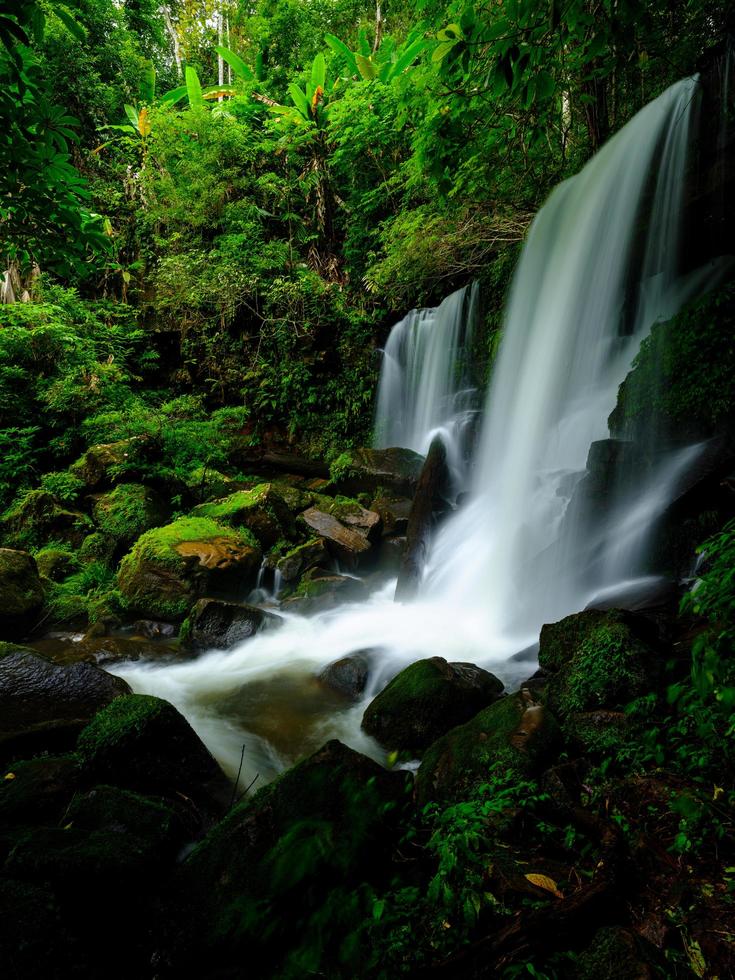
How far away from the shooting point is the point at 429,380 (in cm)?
1242

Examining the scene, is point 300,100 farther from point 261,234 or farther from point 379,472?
point 379,472

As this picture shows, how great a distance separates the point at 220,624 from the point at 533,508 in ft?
15.8

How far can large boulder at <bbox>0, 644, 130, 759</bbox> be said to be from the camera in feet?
12.3

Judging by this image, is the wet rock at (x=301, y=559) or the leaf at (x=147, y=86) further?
the leaf at (x=147, y=86)

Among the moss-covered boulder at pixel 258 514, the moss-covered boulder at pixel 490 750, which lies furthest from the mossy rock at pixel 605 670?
the moss-covered boulder at pixel 258 514

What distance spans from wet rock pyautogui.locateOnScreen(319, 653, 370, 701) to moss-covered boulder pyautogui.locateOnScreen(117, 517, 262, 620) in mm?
2798

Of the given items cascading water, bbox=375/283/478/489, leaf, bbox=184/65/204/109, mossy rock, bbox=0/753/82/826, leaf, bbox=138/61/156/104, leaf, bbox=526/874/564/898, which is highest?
leaf, bbox=138/61/156/104

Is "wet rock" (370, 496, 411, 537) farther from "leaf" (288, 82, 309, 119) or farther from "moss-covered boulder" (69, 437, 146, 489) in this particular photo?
"leaf" (288, 82, 309, 119)

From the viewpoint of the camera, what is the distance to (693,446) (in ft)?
18.4

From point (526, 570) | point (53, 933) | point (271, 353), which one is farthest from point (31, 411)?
point (53, 933)

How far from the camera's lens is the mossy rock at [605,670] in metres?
3.28

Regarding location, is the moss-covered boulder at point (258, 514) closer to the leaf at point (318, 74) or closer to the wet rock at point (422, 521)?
the wet rock at point (422, 521)

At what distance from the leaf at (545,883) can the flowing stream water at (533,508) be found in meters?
2.20

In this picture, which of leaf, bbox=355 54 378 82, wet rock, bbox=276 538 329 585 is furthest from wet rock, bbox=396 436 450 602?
leaf, bbox=355 54 378 82
